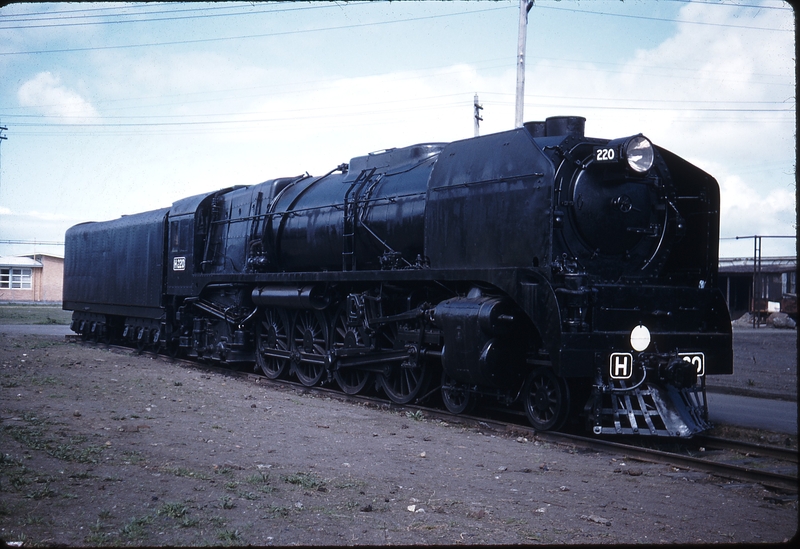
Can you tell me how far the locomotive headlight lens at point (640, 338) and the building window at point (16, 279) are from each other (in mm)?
67671

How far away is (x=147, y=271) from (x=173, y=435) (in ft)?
39.3

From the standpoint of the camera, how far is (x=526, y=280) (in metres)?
8.42

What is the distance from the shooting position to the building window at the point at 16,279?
64.4 m

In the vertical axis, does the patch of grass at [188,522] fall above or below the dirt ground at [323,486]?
above

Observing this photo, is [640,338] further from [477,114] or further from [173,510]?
[477,114]

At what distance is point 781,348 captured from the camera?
→ 22.5m

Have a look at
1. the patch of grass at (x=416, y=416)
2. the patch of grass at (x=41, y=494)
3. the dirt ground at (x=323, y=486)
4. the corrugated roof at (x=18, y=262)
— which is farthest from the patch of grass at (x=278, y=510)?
the corrugated roof at (x=18, y=262)

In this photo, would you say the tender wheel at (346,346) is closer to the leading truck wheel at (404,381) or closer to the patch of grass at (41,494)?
the leading truck wheel at (404,381)

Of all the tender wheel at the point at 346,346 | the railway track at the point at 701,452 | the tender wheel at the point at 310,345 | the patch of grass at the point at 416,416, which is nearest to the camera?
the railway track at the point at 701,452

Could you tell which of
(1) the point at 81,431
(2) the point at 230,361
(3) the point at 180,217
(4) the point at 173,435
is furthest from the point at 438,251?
(3) the point at 180,217

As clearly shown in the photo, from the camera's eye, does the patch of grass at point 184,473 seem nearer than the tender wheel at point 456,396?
Yes

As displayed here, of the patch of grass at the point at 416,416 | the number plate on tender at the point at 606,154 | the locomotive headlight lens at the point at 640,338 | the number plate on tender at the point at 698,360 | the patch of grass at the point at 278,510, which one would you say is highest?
the number plate on tender at the point at 606,154

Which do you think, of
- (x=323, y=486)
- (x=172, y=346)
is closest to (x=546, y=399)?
(x=323, y=486)

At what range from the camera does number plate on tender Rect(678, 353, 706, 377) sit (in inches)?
335
